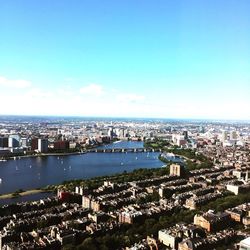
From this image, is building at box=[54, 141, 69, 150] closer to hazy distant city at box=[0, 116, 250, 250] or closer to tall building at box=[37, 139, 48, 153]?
tall building at box=[37, 139, 48, 153]

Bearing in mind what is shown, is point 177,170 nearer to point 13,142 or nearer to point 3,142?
point 13,142

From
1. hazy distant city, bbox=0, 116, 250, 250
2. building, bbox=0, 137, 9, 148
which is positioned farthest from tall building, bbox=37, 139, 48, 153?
hazy distant city, bbox=0, 116, 250, 250

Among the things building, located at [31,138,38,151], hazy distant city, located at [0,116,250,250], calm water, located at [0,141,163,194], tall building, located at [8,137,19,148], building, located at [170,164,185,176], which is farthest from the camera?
tall building, located at [8,137,19,148]

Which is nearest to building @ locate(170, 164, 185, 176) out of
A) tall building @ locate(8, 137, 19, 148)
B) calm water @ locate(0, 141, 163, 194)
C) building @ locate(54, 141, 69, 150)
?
calm water @ locate(0, 141, 163, 194)

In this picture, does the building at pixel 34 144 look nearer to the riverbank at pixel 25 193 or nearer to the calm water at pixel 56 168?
the calm water at pixel 56 168

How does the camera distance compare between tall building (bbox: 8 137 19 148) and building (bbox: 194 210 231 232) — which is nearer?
building (bbox: 194 210 231 232)

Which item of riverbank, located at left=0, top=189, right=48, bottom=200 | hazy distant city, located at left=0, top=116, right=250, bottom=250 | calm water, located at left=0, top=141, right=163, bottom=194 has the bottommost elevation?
calm water, located at left=0, top=141, right=163, bottom=194

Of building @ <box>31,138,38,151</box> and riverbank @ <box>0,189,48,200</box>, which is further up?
building @ <box>31,138,38,151</box>

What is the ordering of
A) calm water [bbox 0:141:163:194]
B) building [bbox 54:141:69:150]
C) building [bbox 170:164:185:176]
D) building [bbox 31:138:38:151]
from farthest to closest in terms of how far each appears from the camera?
building [bbox 54:141:69:150]
building [bbox 31:138:38:151]
building [bbox 170:164:185:176]
calm water [bbox 0:141:163:194]

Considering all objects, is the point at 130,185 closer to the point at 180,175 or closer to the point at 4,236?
the point at 180,175

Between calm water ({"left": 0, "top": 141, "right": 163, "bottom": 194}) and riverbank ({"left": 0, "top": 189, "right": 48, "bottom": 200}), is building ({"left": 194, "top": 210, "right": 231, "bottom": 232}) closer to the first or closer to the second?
riverbank ({"left": 0, "top": 189, "right": 48, "bottom": 200})
